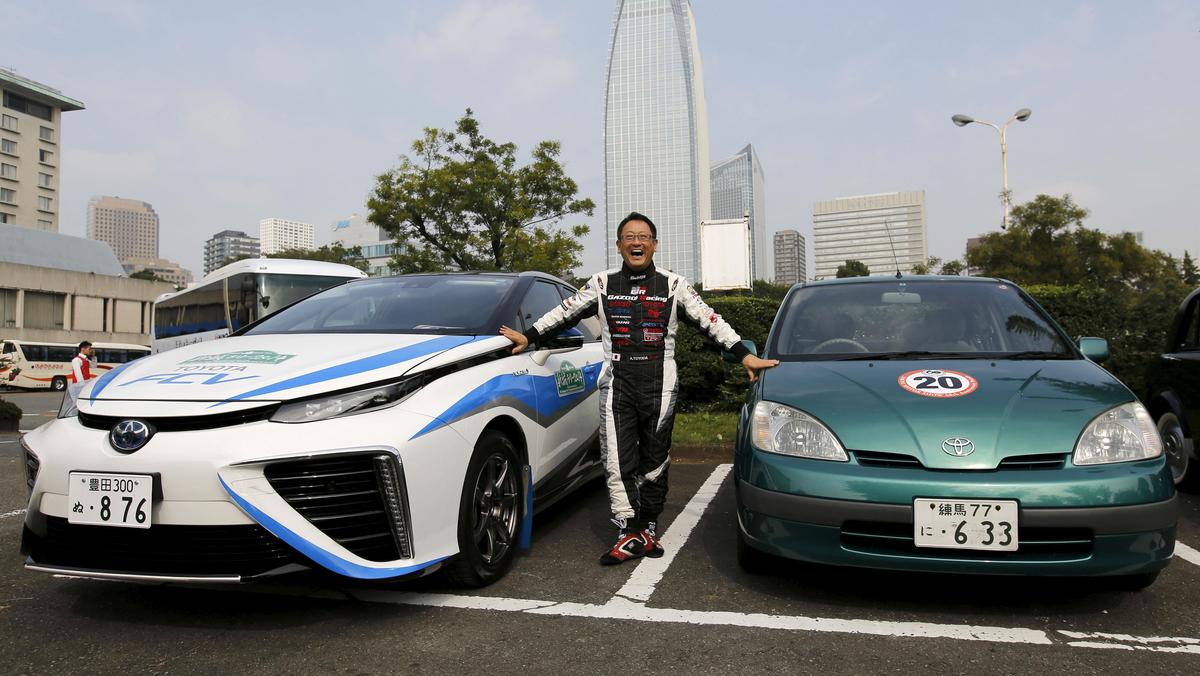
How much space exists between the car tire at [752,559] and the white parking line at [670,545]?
0.37m

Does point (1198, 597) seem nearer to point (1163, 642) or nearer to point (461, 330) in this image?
point (1163, 642)

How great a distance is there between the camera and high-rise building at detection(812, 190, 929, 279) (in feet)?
129

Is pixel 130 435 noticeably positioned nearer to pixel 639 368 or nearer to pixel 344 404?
pixel 344 404

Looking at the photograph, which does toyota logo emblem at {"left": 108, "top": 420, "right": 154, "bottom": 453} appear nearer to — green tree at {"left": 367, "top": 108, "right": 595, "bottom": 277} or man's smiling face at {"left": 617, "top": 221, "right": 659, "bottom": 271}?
man's smiling face at {"left": 617, "top": 221, "right": 659, "bottom": 271}

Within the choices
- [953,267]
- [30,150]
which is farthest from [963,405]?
[30,150]

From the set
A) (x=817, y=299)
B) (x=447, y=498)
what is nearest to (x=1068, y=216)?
(x=817, y=299)

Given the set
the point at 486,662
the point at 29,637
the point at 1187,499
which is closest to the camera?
the point at 486,662

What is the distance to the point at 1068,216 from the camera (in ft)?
92.1

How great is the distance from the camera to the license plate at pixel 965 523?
2.57m

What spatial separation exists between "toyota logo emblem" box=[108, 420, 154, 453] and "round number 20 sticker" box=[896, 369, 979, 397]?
9.13 feet

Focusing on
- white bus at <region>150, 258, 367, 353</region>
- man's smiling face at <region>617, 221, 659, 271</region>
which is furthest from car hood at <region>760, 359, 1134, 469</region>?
white bus at <region>150, 258, 367, 353</region>

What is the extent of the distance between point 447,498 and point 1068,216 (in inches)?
1234

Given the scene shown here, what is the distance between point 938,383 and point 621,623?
5.19ft

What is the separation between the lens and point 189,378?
2723mm
